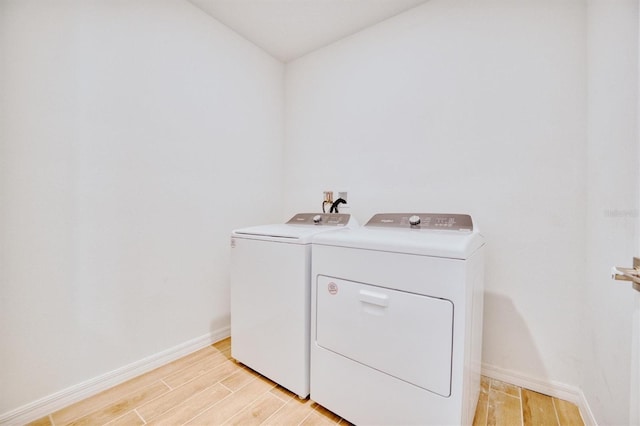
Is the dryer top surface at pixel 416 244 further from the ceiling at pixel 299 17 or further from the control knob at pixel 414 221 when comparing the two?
the ceiling at pixel 299 17

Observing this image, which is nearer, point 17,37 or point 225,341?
point 17,37

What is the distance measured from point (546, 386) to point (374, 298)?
3.91ft

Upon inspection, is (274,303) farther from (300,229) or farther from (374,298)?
(374,298)

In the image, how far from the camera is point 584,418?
125 centimetres

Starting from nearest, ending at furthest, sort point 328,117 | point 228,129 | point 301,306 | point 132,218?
point 301,306 → point 132,218 → point 228,129 → point 328,117

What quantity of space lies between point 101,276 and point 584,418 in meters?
2.52

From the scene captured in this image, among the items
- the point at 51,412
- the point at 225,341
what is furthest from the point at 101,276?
the point at 225,341

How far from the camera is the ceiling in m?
1.79

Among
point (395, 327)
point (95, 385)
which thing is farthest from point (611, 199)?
point (95, 385)

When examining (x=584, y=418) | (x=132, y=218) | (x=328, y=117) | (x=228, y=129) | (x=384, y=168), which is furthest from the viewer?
(x=328, y=117)

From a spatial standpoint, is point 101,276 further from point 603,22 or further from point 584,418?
point 603,22

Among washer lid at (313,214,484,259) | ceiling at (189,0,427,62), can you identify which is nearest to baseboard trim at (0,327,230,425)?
washer lid at (313,214,484,259)

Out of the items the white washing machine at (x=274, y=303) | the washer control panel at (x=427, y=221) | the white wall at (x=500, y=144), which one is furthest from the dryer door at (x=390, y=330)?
the white wall at (x=500, y=144)

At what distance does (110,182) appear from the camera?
146 centimetres
